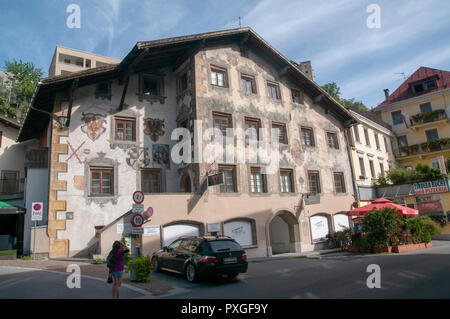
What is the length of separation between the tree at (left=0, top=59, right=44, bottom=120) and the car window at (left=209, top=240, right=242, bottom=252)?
29.5 m

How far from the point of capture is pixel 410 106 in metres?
37.5

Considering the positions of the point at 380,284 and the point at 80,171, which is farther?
the point at 80,171

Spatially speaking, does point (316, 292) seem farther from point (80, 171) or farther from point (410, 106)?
point (410, 106)

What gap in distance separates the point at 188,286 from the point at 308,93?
18.8m

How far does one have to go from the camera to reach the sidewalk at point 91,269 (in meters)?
9.73

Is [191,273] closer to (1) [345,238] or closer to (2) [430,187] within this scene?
(1) [345,238]

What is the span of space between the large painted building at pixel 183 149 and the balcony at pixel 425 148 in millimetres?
17624

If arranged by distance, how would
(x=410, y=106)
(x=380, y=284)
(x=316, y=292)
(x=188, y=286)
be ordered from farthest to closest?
(x=410, y=106) → (x=188, y=286) → (x=380, y=284) → (x=316, y=292)

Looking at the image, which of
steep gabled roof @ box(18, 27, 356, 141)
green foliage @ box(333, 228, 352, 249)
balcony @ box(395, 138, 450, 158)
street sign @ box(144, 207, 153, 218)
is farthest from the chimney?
street sign @ box(144, 207, 153, 218)

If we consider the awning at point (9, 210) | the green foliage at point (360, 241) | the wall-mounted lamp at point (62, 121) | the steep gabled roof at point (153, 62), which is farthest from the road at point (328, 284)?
the awning at point (9, 210)

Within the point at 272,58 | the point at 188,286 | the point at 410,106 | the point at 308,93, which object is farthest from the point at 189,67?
the point at 410,106

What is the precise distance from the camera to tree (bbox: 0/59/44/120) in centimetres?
3234

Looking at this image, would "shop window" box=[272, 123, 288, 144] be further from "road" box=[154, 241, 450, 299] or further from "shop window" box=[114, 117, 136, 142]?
"road" box=[154, 241, 450, 299]
